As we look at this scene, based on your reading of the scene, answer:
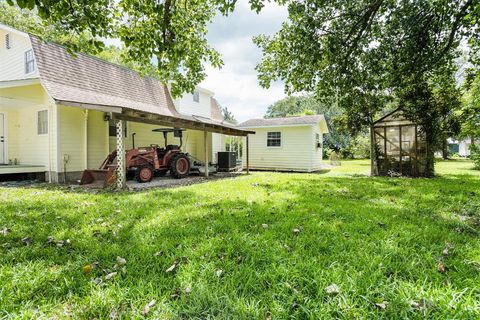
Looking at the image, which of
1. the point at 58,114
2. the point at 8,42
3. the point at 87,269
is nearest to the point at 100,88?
the point at 58,114

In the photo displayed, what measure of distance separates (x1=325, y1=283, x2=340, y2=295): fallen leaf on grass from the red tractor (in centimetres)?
716

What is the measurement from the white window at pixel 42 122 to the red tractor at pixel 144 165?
8.99ft

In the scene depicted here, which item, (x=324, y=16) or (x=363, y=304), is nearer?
(x=363, y=304)

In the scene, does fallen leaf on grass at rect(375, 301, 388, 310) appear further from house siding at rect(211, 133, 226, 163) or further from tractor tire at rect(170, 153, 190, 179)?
house siding at rect(211, 133, 226, 163)

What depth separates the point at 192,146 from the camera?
51.4 feet

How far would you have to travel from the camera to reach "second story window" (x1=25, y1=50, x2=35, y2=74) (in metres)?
9.97

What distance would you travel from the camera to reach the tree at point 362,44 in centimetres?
732

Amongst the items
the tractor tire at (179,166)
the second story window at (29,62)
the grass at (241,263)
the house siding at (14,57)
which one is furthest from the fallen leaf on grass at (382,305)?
the second story window at (29,62)

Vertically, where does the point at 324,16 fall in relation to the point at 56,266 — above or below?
above

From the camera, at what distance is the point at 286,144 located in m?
15.7

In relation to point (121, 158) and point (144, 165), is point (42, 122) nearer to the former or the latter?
point (144, 165)

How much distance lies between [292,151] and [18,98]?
1307 centimetres

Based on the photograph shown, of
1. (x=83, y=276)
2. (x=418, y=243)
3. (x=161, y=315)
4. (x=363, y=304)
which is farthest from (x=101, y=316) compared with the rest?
(x=418, y=243)

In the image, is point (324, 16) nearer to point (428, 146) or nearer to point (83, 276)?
point (428, 146)
